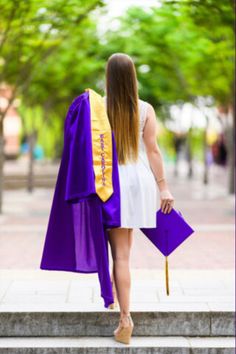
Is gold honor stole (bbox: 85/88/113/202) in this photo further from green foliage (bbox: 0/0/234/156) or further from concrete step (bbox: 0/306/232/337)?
green foliage (bbox: 0/0/234/156)

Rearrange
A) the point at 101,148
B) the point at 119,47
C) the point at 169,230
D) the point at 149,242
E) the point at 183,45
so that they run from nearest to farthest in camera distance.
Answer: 1. the point at 101,148
2. the point at 169,230
3. the point at 149,242
4. the point at 183,45
5. the point at 119,47

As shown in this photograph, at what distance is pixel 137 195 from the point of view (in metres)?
5.26

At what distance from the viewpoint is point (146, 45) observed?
21875 mm

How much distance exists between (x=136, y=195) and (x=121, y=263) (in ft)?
1.59

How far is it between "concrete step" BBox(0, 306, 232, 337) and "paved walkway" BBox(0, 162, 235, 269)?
237 cm

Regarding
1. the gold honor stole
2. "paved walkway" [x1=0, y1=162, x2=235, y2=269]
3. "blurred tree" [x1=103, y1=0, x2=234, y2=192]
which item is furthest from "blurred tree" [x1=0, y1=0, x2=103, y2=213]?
the gold honor stole

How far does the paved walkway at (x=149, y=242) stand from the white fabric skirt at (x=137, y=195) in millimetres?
2923

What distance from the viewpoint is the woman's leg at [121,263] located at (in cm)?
532

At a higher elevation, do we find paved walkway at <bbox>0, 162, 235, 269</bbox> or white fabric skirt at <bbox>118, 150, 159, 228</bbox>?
white fabric skirt at <bbox>118, 150, 159, 228</bbox>

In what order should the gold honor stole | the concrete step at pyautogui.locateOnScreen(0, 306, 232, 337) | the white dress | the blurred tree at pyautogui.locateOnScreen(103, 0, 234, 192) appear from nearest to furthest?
the gold honor stole → the white dress → the concrete step at pyautogui.locateOnScreen(0, 306, 232, 337) → the blurred tree at pyautogui.locateOnScreen(103, 0, 234, 192)

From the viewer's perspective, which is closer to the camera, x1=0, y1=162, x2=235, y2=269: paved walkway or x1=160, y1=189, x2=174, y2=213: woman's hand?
x1=160, y1=189, x2=174, y2=213: woman's hand

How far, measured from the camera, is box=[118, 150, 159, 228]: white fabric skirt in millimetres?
5234

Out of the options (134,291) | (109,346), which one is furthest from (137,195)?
(134,291)

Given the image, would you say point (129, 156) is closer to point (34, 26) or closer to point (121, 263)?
point (121, 263)
